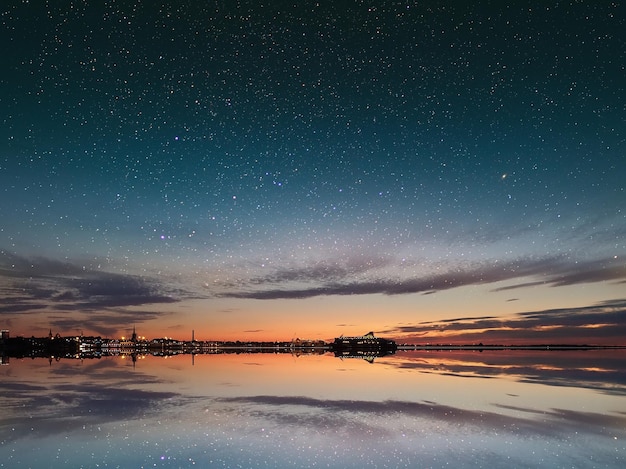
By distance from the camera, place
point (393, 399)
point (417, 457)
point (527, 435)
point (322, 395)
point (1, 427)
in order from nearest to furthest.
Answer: point (417, 457) < point (527, 435) < point (1, 427) < point (393, 399) < point (322, 395)

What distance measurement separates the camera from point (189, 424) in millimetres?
17453

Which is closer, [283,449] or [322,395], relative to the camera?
[283,449]

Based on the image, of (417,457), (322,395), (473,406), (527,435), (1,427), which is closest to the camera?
(417,457)

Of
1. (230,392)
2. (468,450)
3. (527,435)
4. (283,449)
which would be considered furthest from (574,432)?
(230,392)

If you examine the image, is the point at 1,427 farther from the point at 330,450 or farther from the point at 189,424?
the point at 330,450

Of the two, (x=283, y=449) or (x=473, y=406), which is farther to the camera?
(x=473, y=406)

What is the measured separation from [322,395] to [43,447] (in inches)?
563

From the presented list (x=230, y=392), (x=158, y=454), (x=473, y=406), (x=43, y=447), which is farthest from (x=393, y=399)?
(x=43, y=447)

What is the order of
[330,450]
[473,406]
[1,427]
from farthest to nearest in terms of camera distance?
[473,406] < [1,427] < [330,450]

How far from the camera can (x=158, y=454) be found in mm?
13391

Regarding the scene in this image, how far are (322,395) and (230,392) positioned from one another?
481 centimetres

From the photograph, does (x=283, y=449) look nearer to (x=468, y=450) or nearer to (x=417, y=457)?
(x=417, y=457)

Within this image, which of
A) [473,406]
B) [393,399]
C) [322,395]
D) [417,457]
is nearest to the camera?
[417,457]

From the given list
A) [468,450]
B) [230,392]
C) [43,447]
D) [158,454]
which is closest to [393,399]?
[230,392]
